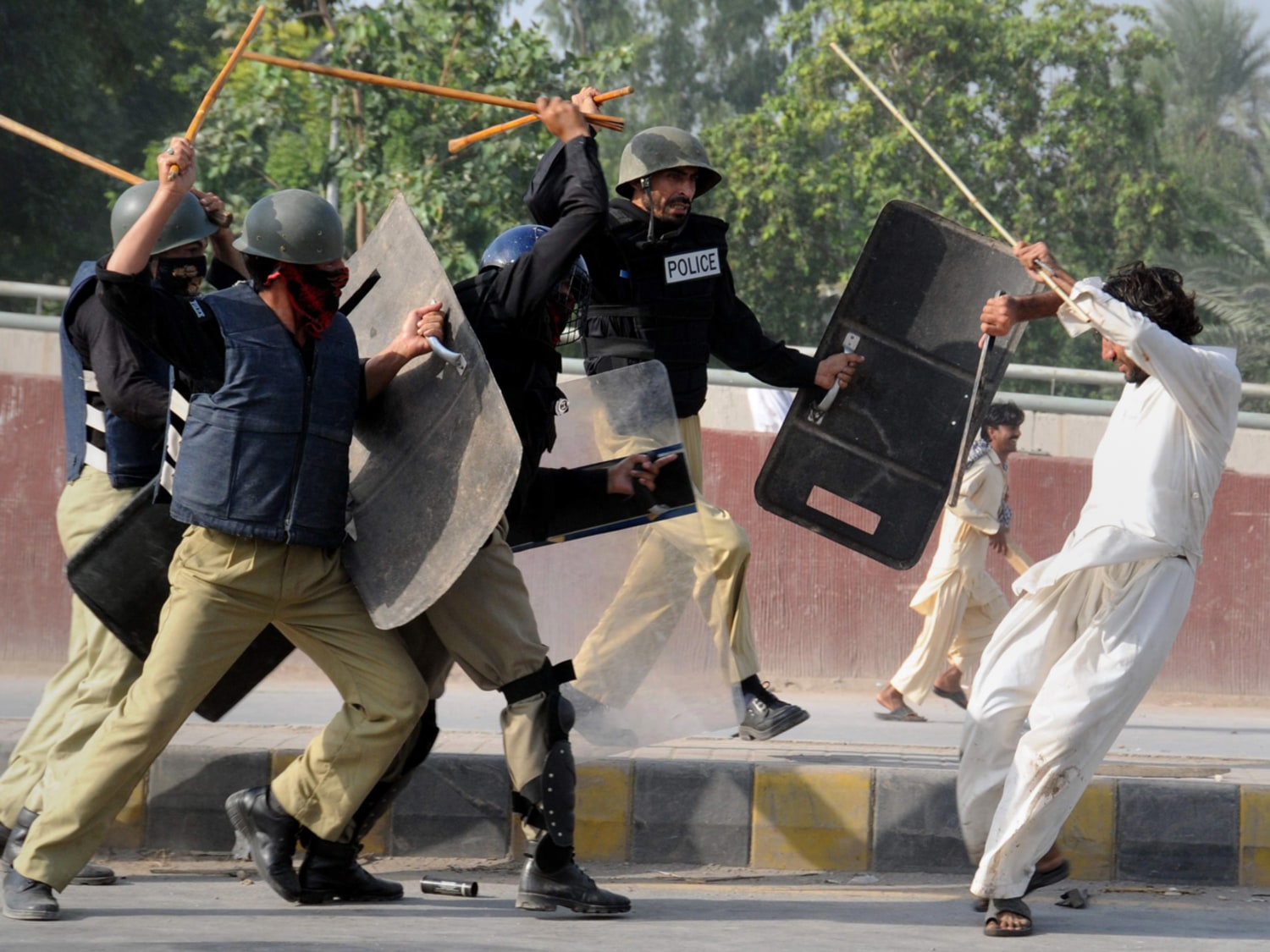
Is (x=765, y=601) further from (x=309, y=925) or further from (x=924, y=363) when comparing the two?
(x=309, y=925)

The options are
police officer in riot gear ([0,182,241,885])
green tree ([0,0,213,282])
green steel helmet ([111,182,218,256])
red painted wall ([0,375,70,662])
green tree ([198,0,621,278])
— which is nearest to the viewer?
police officer in riot gear ([0,182,241,885])

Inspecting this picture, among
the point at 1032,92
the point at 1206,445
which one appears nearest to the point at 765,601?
the point at 1206,445

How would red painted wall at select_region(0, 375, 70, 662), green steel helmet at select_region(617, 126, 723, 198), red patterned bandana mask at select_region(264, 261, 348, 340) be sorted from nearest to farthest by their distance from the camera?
red patterned bandana mask at select_region(264, 261, 348, 340) → green steel helmet at select_region(617, 126, 723, 198) → red painted wall at select_region(0, 375, 70, 662)

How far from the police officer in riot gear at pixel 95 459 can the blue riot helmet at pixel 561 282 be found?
82 centimetres

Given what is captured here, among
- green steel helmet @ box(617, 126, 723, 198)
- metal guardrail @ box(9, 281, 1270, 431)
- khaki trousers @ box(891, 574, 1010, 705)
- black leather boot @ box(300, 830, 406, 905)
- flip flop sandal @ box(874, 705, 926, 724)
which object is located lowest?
flip flop sandal @ box(874, 705, 926, 724)

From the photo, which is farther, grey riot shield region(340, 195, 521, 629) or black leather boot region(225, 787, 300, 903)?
black leather boot region(225, 787, 300, 903)

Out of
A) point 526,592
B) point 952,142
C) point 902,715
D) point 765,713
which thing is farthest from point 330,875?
point 952,142

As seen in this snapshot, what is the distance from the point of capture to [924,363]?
514cm

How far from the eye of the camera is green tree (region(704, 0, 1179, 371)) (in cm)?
2639

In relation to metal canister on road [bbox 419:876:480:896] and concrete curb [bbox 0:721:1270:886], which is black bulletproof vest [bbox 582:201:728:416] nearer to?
concrete curb [bbox 0:721:1270:886]

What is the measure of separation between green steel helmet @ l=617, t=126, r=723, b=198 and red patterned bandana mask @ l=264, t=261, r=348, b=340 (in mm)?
1327

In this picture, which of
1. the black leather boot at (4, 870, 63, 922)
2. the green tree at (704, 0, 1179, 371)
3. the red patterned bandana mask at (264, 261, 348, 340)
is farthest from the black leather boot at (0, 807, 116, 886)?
the green tree at (704, 0, 1179, 371)

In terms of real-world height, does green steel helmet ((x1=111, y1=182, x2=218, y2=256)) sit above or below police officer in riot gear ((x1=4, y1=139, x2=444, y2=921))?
above

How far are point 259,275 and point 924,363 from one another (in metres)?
2.18
